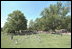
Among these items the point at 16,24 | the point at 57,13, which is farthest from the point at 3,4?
the point at 57,13

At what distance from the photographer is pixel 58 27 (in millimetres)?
20859

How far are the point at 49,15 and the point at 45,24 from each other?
1658 mm

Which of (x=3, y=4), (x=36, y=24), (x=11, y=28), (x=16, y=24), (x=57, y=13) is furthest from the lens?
(x=36, y=24)

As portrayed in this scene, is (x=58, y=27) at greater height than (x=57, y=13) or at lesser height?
lesser

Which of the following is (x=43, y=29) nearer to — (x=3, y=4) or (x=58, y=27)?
(x=58, y=27)

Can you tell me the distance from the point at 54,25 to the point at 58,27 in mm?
708

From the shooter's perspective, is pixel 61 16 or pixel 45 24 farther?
pixel 45 24

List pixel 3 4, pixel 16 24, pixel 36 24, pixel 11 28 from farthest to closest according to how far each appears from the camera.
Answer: pixel 36 24 < pixel 16 24 < pixel 11 28 < pixel 3 4

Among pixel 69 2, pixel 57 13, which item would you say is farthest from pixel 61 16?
pixel 69 2

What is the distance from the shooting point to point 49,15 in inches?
875

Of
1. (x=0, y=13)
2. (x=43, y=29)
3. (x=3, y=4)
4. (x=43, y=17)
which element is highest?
(x=3, y=4)

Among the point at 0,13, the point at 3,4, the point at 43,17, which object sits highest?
the point at 3,4

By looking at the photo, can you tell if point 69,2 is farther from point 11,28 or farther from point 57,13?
point 57,13

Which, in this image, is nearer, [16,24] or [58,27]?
[16,24]
